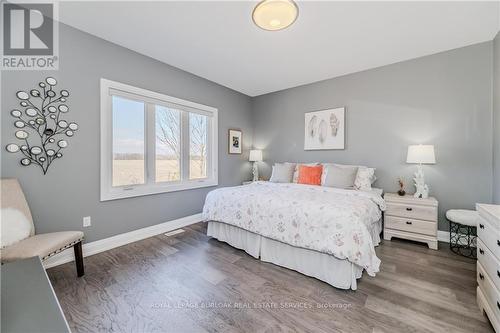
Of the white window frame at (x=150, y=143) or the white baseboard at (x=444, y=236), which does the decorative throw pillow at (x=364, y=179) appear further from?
the white window frame at (x=150, y=143)

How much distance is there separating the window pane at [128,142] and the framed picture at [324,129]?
9.70ft

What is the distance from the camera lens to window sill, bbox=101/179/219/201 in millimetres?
2643

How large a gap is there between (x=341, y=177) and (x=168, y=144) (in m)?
2.81

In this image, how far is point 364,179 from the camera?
3.05 m

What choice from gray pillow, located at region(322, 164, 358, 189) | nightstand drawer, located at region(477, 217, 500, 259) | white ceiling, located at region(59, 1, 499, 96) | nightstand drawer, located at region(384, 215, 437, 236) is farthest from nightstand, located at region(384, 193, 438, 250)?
white ceiling, located at region(59, 1, 499, 96)

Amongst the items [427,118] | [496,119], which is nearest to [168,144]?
[427,118]

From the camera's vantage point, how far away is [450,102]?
111 inches

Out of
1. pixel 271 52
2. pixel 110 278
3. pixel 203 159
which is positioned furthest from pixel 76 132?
pixel 271 52

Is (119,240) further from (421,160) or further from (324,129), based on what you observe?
(421,160)

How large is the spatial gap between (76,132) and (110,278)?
1663mm

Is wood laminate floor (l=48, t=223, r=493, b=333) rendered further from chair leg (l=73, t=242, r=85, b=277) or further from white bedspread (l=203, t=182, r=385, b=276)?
white bedspread (l=203, t=182, r=385, b=276)

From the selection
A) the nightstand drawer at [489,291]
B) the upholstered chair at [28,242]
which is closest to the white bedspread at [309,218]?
the nightstand drawer at [489,291]

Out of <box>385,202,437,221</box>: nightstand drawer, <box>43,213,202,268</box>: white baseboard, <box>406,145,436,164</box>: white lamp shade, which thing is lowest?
<box>43,213,202,268</box>: white baseboard

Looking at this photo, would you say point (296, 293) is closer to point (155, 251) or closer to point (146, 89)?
point (155, 251)
